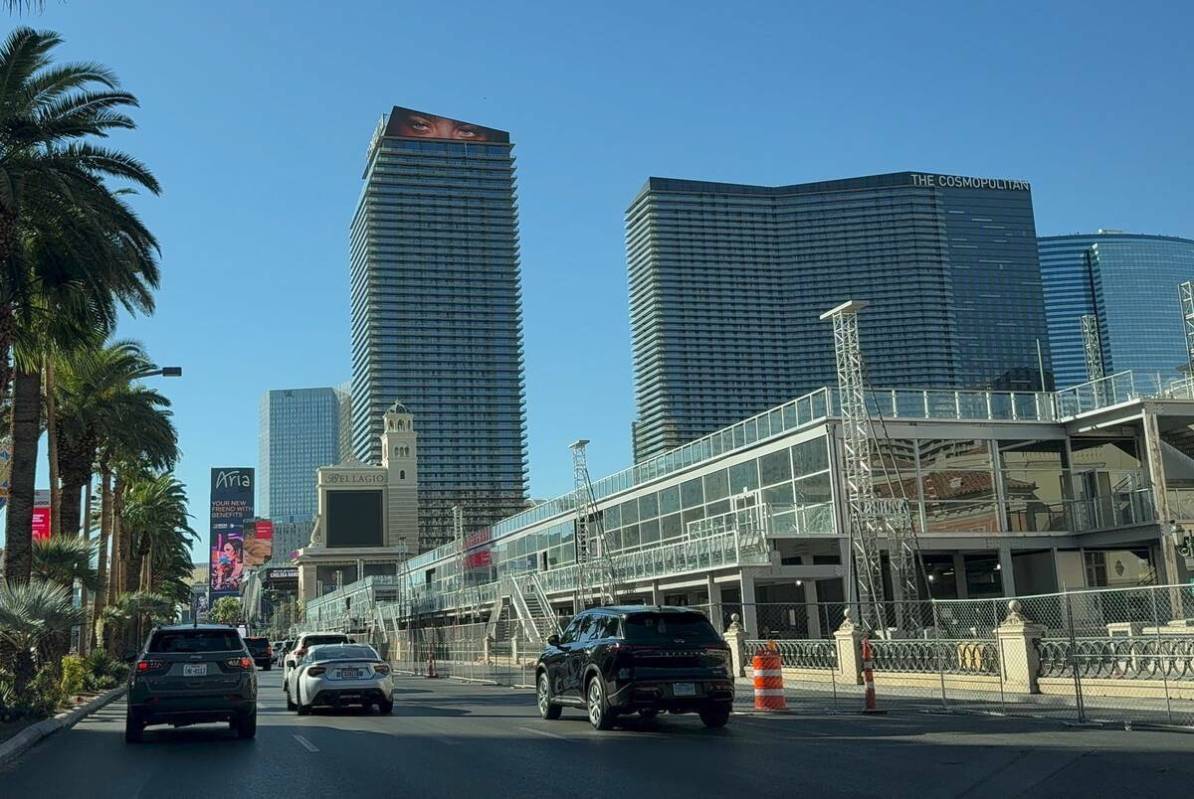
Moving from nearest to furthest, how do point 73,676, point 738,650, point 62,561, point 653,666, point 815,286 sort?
point 653,666, point 73,676, point 62,561, point 738,650, point 815,286

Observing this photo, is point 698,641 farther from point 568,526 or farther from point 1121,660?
point 568,526

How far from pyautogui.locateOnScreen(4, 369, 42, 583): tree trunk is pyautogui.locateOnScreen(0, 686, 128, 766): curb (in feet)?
11.7

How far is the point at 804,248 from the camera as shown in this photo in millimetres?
188000

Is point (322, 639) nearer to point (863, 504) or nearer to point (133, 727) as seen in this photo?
point (863, 504)

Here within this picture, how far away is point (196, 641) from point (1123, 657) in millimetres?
15435

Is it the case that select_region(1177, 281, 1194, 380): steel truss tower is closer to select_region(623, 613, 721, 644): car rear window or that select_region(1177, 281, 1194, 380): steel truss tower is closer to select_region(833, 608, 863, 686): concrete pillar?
select_region(833, 608, 863, 686): concrete pillar

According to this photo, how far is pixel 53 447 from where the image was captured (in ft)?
113

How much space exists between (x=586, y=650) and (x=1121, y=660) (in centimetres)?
962

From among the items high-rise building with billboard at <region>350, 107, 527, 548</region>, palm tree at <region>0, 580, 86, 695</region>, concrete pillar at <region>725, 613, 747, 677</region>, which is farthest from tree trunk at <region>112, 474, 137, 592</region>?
high-rise building with billboard at <region>350, 107, 527, 548</region>

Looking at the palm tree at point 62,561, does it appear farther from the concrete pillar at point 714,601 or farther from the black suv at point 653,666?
the black suv at point 653,666

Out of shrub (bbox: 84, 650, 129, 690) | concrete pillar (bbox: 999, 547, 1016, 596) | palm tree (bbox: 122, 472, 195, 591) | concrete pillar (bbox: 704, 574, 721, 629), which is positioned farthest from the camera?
palm tree (bbox: 122, 472, 195, 591)

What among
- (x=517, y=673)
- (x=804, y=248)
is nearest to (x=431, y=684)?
(x=517, y=673)

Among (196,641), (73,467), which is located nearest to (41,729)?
(196,641)

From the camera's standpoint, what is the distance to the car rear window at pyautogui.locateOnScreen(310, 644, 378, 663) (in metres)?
22.1
